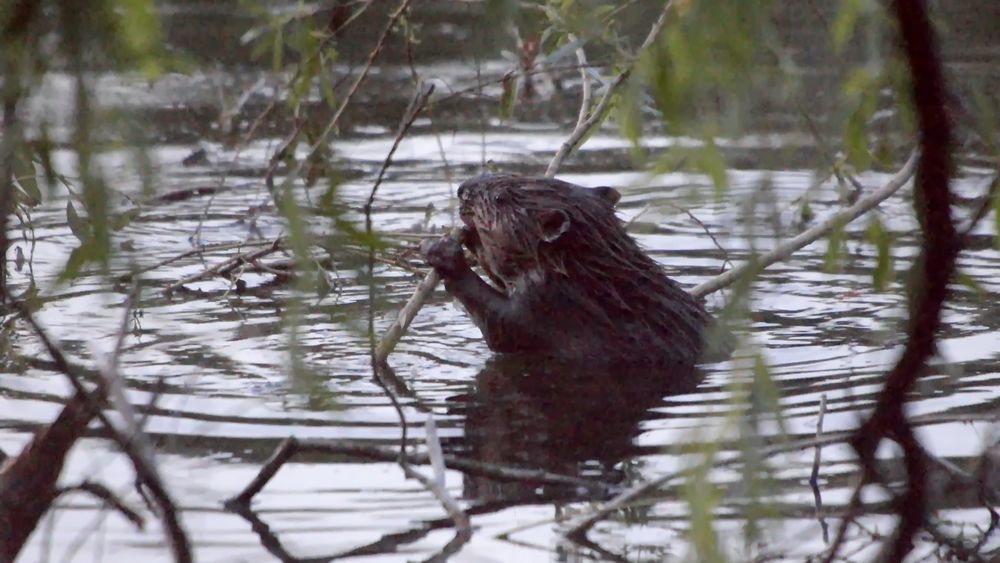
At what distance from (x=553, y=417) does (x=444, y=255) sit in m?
0.69

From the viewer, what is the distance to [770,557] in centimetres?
221

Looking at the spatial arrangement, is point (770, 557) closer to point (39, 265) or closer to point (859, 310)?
point (859, 310)

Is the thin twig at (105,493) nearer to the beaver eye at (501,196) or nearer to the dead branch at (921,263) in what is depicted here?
the dead branch at (921,263)

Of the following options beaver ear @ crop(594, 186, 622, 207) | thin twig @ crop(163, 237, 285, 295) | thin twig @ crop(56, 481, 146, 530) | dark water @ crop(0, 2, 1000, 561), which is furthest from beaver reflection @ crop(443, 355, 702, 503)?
thin twig @ crop(163, 237, 285, 295)

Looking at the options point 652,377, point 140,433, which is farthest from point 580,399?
point 140,433

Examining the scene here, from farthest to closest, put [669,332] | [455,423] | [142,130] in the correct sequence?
[669,332] → [455,423] → [142,130]

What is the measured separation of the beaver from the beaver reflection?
0.08 meters

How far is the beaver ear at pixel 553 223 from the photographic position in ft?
13.6

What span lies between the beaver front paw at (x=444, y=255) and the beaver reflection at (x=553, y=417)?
0.28m

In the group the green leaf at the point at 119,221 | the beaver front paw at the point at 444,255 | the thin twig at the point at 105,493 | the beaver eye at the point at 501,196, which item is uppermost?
the green leaf at the point at 119,221

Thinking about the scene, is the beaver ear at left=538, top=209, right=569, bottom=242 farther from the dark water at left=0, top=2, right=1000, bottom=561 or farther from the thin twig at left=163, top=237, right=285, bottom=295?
the thin twig at left=163, top=237, right=285, bottom=295

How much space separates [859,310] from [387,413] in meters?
1.88

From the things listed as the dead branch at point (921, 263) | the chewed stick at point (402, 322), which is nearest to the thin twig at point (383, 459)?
the chewed stick at point (402, 322)

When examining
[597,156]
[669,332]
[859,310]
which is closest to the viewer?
[669,332]
